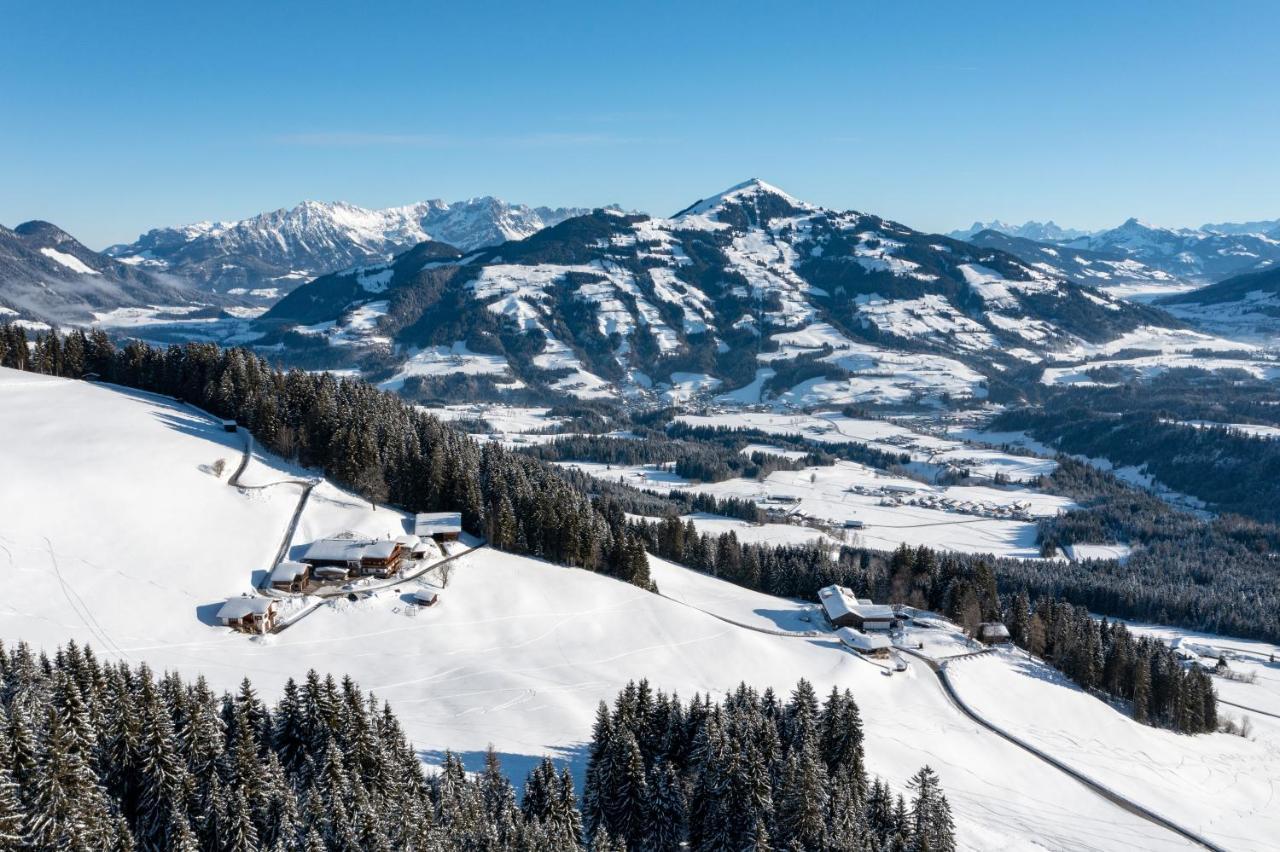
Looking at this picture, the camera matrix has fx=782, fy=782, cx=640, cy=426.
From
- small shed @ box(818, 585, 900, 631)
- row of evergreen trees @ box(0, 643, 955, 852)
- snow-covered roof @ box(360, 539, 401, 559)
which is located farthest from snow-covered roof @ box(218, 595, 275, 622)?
small shed @ box(818, 585, 900, 631)

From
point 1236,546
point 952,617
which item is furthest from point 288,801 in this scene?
point 1236,546

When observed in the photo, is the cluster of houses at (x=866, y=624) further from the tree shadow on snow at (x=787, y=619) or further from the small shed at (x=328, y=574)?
the small shed at (x=328, y=574)

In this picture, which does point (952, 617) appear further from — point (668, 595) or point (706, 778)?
point (706, 778)

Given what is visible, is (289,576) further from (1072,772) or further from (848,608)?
(1072,772)

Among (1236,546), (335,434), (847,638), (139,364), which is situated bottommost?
(1236,546)

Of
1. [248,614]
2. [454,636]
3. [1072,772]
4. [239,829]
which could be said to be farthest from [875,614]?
[239,829]

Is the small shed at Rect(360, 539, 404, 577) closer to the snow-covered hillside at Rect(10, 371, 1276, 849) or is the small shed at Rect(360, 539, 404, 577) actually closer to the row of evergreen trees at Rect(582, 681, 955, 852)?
the snow-covered hillside at Rect(10, 371, 1276, 849)
